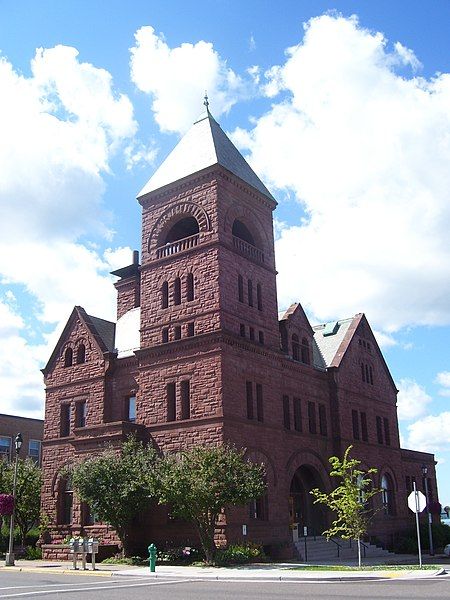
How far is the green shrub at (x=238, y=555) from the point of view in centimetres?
2944

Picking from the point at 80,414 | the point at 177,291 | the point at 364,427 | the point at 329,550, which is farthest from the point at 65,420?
the point at 364,427

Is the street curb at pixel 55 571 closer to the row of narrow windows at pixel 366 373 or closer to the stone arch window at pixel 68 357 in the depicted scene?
the stone arch window at pixel 68 357

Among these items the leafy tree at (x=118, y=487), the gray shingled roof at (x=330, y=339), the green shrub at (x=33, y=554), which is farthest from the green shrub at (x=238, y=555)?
the gray shingled roof at (x=330, y=339)

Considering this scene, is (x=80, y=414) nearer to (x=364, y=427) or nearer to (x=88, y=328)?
(x=88, y=328)

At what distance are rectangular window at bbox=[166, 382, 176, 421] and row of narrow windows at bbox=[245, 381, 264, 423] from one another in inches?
155

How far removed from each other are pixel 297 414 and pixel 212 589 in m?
21.7

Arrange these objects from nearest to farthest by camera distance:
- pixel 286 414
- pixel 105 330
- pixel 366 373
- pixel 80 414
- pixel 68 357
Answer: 1. pixel 286 414
2. pixel 80 414
3. pixel 68 357
4. pixel 105 330
5. pixel 366 373

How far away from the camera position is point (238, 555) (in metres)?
29.8

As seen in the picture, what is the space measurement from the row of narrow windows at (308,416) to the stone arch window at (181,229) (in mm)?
11564

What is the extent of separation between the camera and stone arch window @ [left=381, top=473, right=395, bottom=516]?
156 feet

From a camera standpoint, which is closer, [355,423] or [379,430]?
[355,423]

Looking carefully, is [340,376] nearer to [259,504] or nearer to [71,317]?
[259,504]

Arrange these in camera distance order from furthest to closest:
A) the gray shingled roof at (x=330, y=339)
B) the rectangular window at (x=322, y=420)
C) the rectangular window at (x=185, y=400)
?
1. the gray shingled roof at (x=330, y=339)
2. the rectangular window at (x=322, y=420)
3. the rectangular window at (x=185, y=400)

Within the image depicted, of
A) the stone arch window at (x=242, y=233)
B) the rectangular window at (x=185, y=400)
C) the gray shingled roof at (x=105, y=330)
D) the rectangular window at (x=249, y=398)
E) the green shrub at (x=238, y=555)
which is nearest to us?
the green shrub at (x=238, y=555)
